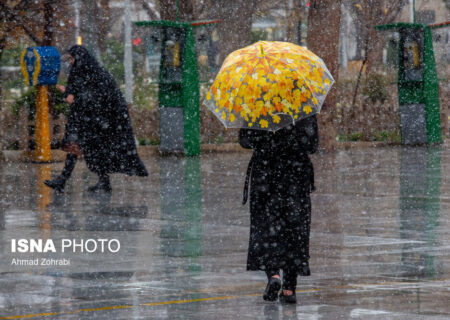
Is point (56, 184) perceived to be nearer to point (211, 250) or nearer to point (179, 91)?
point (211, 250)

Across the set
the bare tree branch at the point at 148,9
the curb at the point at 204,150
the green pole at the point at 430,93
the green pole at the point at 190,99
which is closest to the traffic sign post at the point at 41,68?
the curb at the point at 204,150

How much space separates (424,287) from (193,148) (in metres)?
14.6

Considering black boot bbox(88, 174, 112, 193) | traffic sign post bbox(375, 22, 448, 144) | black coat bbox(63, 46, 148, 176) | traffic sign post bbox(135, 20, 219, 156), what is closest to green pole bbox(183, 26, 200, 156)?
traffic sign post bbox(135, 20, 219, 156)

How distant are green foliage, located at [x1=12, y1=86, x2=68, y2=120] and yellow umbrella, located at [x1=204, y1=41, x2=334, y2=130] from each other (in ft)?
46.9

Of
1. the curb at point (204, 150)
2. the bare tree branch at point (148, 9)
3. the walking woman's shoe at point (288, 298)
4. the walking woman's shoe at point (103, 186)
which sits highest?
the bare tree branch at point (148, 9)

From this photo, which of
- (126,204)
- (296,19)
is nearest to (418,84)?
(126,204)

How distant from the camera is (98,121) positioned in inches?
564

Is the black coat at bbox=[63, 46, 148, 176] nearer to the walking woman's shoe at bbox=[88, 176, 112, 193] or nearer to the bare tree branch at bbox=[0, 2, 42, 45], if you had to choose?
the walking woman's shoe at bbox=[88, 176, 112, 193]

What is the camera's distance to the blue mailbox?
61.5 feet

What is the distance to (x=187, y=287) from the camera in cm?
739

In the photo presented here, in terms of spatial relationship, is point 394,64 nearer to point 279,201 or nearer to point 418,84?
point 418,84

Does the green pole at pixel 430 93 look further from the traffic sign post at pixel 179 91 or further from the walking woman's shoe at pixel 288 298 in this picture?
the walking woman's shoe at pixel 288 298

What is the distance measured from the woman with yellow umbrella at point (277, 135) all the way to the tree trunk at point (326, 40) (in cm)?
1552

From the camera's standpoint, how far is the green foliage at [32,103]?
68.8 feet
